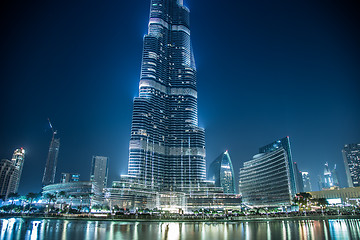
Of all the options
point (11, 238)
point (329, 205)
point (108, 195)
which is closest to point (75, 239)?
point (11, 238)

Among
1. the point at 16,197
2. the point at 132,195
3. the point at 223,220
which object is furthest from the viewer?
the point at 132,195

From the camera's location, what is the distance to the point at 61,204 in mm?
178375

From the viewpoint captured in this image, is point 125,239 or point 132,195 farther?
point 132,195

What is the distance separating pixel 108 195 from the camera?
7416 inches

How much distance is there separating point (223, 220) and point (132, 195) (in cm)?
11496

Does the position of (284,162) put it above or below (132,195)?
above

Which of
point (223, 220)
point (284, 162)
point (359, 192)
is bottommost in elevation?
point (223, 220)

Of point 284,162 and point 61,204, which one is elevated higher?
point 284,162

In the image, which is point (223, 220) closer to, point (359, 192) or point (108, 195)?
point (108, 195)

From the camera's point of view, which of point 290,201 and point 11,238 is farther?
point 290,201

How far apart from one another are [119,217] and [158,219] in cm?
1676

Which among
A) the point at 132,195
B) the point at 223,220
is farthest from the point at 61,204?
the point at 223,220

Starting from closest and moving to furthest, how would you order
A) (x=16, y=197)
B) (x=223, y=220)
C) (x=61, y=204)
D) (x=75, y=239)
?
(x=75, y=239)
(x=223, y=220)
(x=16, y=197)
(x=61, y=204)

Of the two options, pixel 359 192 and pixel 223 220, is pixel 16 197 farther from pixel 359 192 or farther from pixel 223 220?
pixel 359 192
